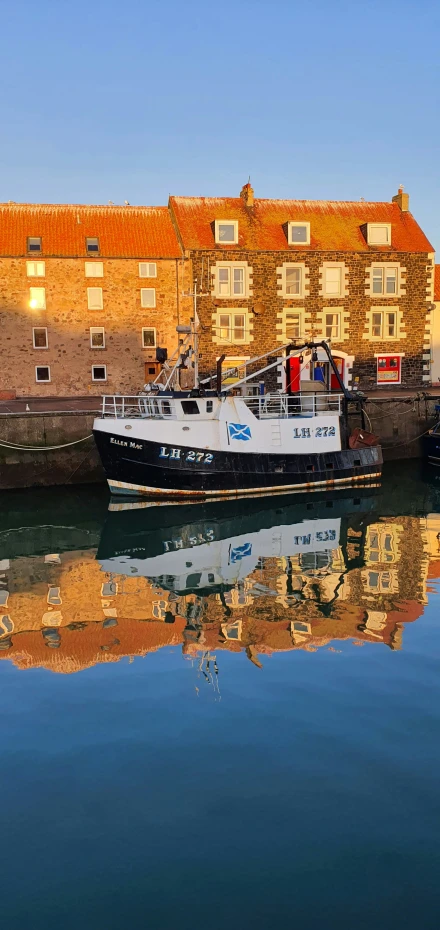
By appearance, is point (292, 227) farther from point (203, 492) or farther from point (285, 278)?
point (203, 492)

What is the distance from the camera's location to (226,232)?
1284 inches

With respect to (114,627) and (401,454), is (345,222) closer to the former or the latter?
(401,454)

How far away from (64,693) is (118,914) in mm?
3965

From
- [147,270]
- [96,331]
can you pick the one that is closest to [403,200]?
[147,270]

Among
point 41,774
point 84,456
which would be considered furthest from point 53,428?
point 41,774

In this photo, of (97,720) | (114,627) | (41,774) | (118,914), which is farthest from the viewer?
(114,627)

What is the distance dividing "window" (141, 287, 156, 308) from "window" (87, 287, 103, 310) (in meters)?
1.92

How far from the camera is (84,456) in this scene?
80.9 feet

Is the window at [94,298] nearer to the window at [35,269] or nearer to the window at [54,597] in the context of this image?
the window at [35,269]

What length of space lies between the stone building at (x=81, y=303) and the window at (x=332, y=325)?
6741 mm

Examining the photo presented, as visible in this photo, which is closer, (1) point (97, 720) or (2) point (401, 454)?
(1) point (97, 720)

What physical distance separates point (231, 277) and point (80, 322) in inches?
282

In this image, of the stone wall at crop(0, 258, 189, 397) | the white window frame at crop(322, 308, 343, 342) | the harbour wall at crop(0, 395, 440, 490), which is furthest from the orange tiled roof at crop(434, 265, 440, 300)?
the harbour wall at crop(0, 395, 440, 490)

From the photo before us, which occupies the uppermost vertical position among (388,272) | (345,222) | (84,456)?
(345,222)
